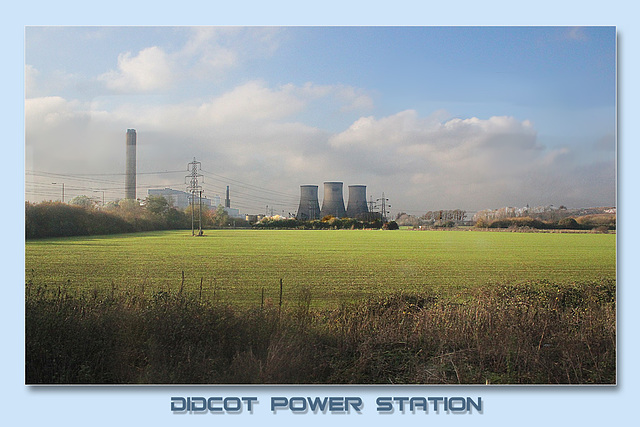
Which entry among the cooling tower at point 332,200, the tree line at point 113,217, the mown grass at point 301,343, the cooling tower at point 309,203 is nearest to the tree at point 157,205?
the tree line at point 113,217

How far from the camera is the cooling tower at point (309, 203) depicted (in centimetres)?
501

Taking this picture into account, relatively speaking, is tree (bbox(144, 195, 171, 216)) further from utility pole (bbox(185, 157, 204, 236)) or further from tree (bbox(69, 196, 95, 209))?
tree (bbox(69, 196, 95, 209))

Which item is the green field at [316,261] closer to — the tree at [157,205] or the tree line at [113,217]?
the tree line at [113,217]

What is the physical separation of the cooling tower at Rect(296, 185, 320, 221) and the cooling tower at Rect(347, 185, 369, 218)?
0.30m

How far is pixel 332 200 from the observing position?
16.5 feet

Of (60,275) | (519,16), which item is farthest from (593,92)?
(60,275)

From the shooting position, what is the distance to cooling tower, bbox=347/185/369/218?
5031 mm

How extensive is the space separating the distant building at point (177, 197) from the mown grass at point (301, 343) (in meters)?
0.89

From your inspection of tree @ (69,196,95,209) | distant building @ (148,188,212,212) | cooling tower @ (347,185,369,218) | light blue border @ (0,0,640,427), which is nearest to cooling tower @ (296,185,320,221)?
cooling tower @ (347,185,369,218)

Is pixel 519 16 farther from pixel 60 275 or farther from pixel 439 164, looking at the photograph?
pixel 60 275

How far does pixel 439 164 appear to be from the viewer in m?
4.95

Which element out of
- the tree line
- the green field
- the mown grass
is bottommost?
the mown grass

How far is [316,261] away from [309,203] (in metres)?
0.53

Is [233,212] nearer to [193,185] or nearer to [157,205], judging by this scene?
[193,185]
